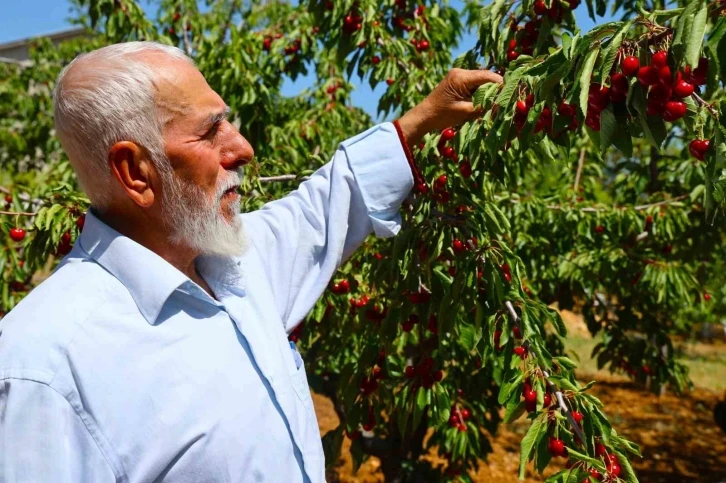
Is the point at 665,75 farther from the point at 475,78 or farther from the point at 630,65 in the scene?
the point at 475,78

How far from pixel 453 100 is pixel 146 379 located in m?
1.12

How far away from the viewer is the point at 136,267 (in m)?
1.31

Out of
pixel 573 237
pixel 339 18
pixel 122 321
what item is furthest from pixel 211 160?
pixel 573 237

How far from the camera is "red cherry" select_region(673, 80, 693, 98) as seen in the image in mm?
1309

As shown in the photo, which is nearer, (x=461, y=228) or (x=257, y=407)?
(x=257, y=407)

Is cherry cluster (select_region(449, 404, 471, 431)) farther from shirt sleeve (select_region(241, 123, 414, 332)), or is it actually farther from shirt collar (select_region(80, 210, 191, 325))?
shirt collar (select_region(80, 210, 191, 325))

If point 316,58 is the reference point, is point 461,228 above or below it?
below

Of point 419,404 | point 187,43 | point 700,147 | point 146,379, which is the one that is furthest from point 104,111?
point 187,43

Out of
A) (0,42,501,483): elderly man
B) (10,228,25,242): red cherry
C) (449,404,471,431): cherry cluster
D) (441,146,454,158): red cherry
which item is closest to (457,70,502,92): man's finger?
(441,146,454,158): red cherry

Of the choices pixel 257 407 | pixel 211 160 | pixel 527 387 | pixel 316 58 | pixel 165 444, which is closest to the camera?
pixel 165 444

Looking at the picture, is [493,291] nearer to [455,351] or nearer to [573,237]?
[455,351]

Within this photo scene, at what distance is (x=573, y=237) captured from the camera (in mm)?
3990

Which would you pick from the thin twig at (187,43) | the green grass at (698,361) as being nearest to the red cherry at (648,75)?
the thin twig at (187,43)

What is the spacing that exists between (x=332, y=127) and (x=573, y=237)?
1576 millimetres
